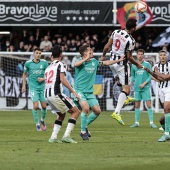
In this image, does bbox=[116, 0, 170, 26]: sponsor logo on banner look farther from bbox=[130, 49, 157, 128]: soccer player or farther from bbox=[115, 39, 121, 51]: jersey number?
bbox=[115, 39, 121, 51]: jersey number

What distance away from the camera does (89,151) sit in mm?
13445

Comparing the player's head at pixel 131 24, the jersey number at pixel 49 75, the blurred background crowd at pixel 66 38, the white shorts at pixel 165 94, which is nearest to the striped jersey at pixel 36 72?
the player's head at pixel 131 24

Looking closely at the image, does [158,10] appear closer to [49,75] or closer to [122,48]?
[122,48]

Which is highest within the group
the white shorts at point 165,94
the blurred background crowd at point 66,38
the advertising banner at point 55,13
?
the advertising banner at point 55,13

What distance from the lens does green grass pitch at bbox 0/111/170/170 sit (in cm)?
1139

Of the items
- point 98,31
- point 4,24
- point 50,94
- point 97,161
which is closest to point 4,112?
point 4,24

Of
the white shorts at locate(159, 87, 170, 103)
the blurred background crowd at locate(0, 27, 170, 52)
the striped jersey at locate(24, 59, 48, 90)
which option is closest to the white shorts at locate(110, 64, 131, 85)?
the white shorts at locate(159, 87, 170, 103)

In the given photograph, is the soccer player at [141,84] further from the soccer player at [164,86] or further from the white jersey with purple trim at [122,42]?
the soccer player at [164,86]

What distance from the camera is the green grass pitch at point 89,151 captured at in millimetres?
11391

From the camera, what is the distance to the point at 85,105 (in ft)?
54.1

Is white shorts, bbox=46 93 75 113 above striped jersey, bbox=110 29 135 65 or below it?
below

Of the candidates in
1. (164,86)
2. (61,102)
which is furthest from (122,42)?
(61,102)

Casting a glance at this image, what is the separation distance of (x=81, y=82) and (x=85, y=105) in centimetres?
64

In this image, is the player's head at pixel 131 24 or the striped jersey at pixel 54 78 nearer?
the striped jersey at pixel 54 78
